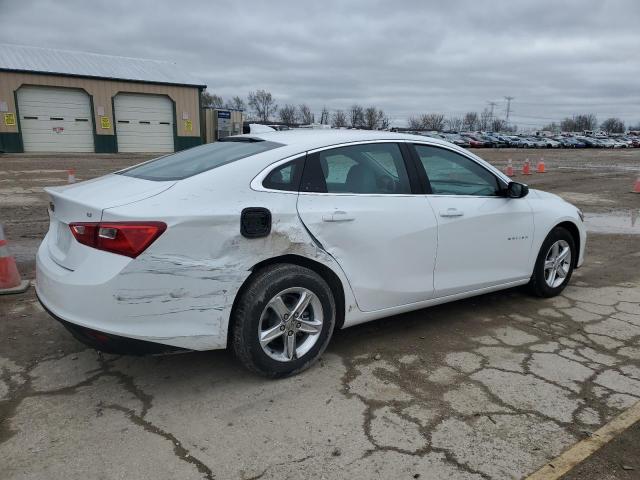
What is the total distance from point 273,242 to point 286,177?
0.47 m

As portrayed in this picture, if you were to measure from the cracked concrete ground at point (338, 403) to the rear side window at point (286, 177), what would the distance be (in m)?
1.28

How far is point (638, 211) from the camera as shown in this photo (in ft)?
37.1

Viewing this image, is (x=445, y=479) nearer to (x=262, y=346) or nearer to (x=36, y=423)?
(x=262, y=346)

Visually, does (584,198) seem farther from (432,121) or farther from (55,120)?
(432,121)

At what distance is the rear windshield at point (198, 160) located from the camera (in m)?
3.39

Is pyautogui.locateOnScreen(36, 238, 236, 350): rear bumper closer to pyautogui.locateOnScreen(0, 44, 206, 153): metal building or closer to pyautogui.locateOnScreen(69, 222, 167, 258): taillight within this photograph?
pyautogui.locateOnScreen(69, 222, 167, 258): taillight

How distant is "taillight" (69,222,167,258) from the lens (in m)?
2.82

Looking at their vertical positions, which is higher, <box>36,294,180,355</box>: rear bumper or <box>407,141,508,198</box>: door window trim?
<box>407,141,508,198</box>: door window trim

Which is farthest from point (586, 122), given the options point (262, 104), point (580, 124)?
point (262, 104)

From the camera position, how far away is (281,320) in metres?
3.30

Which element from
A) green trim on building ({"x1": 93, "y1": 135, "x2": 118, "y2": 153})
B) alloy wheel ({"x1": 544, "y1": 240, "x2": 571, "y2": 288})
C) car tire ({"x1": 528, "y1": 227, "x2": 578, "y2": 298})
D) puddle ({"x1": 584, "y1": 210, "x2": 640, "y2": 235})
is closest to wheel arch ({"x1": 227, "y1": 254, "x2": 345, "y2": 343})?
car tire ({"x1": 528, "y1": 227, "x2": 578, "y2": 298})

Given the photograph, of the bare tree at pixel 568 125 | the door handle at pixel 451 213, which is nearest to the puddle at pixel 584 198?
the door handle at pixel 451 213

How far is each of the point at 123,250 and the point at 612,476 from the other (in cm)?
275

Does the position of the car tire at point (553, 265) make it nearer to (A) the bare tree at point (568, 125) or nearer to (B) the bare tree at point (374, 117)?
(B) the bare tree at point (374, 117)
